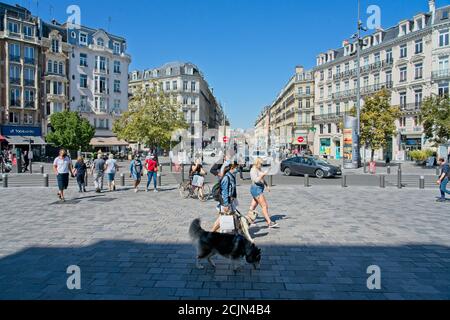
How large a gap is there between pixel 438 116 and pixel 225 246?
31.8m

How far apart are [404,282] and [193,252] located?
3470mm

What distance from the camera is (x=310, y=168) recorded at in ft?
77.2

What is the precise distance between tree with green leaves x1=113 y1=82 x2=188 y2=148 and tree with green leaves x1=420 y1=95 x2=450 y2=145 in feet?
75.3

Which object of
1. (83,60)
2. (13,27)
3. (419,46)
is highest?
(13,27)

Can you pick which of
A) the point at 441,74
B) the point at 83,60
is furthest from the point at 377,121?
the point at 83,60

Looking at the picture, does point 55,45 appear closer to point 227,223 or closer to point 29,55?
point 29,55

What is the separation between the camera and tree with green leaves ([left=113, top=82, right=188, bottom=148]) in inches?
1163

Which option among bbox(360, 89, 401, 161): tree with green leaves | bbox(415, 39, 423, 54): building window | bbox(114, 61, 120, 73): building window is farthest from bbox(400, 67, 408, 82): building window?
bbox(114, 61, 120, 73): building window

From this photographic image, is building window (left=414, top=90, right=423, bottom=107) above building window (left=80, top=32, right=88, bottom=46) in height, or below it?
below

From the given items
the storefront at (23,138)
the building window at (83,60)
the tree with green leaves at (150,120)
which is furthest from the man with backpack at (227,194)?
the building window at (83,60)

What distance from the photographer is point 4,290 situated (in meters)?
4.57

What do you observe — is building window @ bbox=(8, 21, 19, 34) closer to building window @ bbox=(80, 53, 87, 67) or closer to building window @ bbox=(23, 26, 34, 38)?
building window @ bbox=(23, 26, 34, 38)
